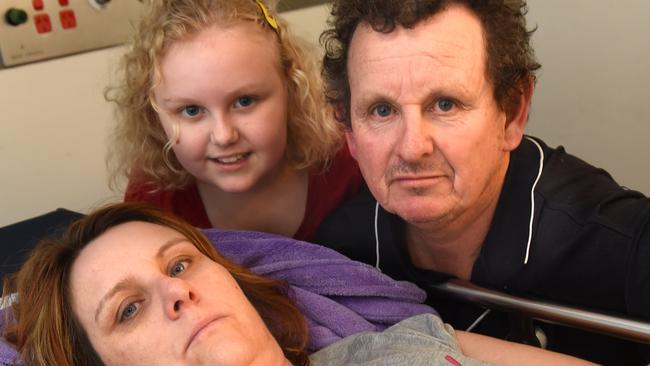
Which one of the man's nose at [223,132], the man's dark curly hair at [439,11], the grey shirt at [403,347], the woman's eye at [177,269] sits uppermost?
the man's dark curly hair at [439,11]

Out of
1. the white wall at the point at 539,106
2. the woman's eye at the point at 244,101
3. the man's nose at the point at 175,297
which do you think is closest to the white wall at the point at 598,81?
the white wall at the point at 539,106

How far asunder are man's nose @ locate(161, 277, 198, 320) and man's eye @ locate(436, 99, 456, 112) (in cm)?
45

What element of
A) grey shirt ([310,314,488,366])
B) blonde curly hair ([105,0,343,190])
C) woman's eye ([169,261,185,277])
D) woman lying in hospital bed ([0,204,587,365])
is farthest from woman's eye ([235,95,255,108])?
grey shirt ([310,314,488,366])

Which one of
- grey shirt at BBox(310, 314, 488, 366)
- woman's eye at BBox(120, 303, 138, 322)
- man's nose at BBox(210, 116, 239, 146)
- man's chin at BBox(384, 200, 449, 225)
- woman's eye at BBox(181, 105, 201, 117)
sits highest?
woman's eye at BBox(181, 105, 201, 117)

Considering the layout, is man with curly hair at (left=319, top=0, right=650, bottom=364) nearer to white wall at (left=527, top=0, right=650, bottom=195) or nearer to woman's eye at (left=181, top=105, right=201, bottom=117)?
woman's eye at (left=181, top=105, right=201, bottom=117)

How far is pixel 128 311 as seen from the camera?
106 centimetres

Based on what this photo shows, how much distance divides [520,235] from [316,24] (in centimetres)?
126

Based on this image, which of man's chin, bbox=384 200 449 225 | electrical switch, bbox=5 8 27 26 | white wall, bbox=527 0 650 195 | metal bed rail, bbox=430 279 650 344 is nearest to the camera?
metal bed rail, bbox=430 279 650 344

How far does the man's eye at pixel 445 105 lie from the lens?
103cm

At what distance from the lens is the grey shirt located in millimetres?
1053

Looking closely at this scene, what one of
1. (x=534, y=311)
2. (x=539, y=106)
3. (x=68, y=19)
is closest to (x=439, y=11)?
(x=534, y=311)

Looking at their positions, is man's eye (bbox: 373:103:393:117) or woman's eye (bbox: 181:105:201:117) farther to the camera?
woman's eye (bbox: 181:105:201:117)

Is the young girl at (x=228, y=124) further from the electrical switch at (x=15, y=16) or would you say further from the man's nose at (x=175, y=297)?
the man's nose at (x=175, y=297)

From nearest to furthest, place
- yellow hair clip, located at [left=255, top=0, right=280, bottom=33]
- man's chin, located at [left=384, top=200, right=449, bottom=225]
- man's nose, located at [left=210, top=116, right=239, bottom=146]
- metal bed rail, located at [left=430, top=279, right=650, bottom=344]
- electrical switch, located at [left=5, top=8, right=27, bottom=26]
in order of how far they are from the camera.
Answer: metal bed rail, located at [left=430, top=279, right=650, bottom=344] < man's chin, located at [left=384, top=200, right=449, bottom=225] < man's nose, located at [left=210, top=116, right=239, bottom=146] < yellow hair clip, located at [left=255, top=0, right=280, bottom=33] < electrical switch, located at [left=5, top=8, right=27, bottom=26]
